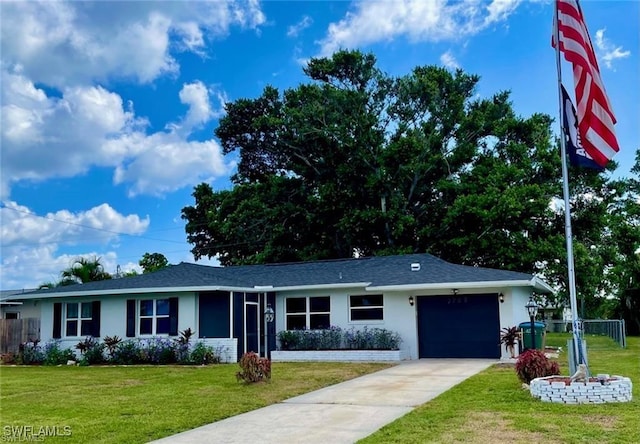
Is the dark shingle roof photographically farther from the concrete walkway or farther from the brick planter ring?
the brick planter ring

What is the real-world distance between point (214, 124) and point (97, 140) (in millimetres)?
15948

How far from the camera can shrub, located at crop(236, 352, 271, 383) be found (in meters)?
12.1

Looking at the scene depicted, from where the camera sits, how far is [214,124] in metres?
36.6

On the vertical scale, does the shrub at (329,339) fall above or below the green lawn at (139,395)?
above

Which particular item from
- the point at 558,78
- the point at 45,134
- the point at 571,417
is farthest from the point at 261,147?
Answer: the point at 571,417

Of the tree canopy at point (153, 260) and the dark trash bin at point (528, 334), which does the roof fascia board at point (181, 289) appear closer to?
the dark trash bin at point (528, 334)

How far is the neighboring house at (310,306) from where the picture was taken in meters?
18.1

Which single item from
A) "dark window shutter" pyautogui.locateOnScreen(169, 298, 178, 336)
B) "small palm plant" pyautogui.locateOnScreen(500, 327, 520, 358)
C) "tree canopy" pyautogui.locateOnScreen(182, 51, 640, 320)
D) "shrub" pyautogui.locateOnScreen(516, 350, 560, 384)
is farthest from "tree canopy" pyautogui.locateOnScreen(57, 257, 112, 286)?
"shrub" pyautogui.locateOnScreen(516, 350, 560, 384)

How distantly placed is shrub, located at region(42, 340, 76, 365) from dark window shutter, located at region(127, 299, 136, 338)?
2.02 metres

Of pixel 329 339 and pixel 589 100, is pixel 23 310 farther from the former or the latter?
pixel 589 100

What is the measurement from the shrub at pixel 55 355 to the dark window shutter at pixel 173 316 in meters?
3.54

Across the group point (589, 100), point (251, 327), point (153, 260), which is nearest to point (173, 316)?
point (251, 327)

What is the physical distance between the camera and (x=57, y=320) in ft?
68.4

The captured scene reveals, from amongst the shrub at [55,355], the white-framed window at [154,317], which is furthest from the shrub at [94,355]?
the white-framed window at [154,317]
